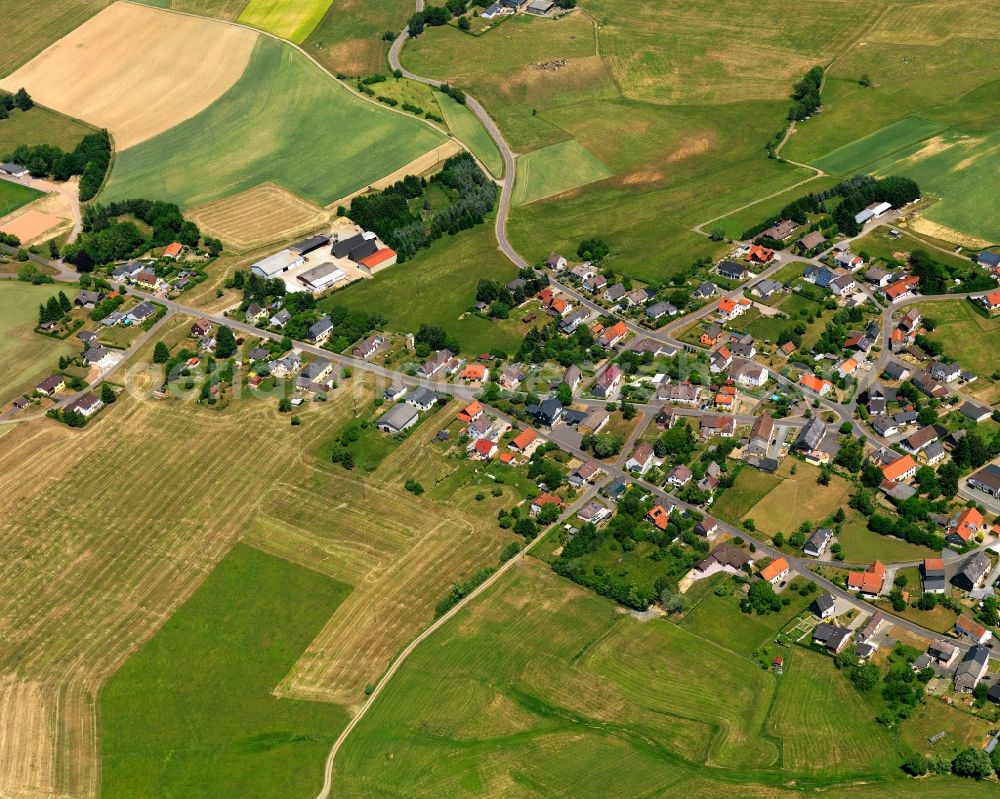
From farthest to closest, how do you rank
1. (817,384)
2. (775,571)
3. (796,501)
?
(817,384) < (796,501) < (775,571)

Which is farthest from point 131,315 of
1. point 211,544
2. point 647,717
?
point 647,717

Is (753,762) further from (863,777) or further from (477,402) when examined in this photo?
(477,402)

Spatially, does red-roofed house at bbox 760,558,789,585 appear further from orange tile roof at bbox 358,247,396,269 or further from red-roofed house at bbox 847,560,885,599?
orange tile roof at bbox 358,247,396,269

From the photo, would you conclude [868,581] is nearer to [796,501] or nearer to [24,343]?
[796,501]

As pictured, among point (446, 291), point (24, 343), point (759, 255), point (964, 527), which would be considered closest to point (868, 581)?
point (964, 527)

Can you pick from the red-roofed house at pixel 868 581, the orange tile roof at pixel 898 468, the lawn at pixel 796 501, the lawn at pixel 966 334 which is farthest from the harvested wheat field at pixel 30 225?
the red-roofed house at pixel 868 581

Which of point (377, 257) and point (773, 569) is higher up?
point (377, 257)
